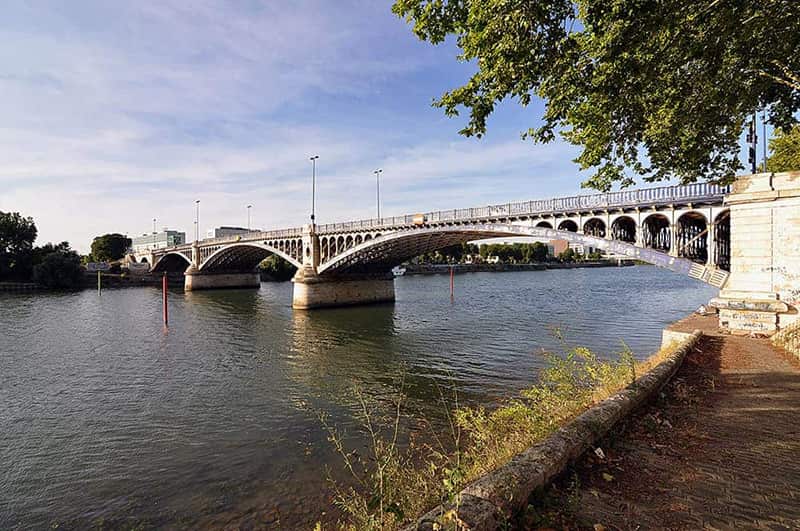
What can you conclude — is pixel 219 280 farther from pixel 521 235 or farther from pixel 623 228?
pixel 623 228

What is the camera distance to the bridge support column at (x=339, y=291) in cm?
4159

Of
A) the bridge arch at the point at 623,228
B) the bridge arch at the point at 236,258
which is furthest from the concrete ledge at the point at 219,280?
the bridge arch at the point at 623,228

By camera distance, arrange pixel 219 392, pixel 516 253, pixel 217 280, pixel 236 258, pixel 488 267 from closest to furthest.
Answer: pixel 219 392 < pixel 236 258 < pixel 217 280 < pixel 488 267 < pixel 516 253

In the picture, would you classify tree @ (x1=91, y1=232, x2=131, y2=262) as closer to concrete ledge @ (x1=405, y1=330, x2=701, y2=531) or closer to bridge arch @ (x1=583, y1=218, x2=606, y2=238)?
bridge arch @ (x1=583, y1=218, x2=606, y2=238)

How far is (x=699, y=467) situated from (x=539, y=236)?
22.5 m

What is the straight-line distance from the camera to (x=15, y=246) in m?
72.5

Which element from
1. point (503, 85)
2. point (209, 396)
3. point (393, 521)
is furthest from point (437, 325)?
point (393, 521)

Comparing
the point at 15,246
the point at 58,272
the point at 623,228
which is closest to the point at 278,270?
the point at 58,272

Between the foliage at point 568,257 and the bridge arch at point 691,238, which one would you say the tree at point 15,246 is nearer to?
the bridge arch at point 691,238

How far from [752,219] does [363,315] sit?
91.3 feet

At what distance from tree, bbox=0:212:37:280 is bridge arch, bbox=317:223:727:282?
5800 centimetres

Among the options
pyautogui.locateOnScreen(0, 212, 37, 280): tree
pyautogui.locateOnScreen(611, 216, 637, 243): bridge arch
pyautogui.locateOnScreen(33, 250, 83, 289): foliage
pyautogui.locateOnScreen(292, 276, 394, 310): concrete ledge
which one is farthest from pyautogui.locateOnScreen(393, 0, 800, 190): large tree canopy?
pyautogui.locateOnScreen(0, 212, 37, 280): tree

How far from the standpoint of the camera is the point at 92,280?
71688mm

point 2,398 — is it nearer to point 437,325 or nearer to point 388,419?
point 388,419
